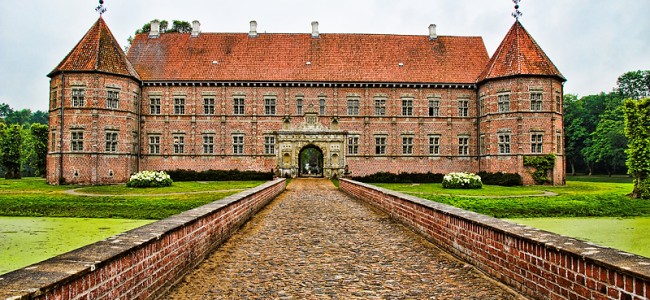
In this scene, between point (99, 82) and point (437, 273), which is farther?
point (99, 82)

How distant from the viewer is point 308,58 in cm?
3797

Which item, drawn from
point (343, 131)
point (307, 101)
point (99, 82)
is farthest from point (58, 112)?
point (343, 131)

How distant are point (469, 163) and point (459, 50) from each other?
916 centimetres

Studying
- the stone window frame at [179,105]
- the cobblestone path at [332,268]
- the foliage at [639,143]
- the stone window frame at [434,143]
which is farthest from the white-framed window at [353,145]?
the cobblestone path at [332,268]

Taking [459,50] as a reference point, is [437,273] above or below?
below

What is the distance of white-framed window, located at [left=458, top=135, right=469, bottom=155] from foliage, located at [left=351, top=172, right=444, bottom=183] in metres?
3.12

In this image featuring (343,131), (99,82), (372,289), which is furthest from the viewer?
(343,131)

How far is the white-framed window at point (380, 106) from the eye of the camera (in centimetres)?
3684

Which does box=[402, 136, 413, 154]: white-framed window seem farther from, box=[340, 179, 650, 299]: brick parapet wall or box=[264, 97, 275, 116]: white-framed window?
box=[340, 179, 650, 299]: brick parapet wall

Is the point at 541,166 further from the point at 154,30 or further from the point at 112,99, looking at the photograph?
the point at 154,30

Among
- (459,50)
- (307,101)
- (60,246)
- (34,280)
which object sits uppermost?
(459,50)

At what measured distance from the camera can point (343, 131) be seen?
35844 mm

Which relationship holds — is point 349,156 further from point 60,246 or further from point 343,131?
point 60,246

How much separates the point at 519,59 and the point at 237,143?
67.6ft
